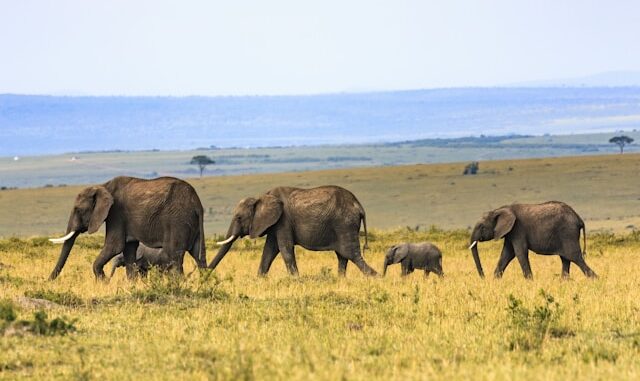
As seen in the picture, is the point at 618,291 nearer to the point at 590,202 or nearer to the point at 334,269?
the point at 334,269

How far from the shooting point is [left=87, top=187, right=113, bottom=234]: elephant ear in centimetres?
2084

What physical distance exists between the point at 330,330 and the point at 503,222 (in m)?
9.47

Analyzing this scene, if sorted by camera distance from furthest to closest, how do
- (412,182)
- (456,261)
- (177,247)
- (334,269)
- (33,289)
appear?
(412,182) < (456,261) < (334,269) < (177,247) < (33,289)

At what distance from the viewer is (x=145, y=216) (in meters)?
20.9

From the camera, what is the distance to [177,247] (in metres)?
20.9

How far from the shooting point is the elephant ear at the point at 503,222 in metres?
23.2

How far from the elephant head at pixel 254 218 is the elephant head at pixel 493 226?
12.7 ft

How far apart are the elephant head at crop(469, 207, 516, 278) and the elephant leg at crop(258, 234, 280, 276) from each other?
3759mm

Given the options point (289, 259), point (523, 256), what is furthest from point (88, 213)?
point (523, 256)

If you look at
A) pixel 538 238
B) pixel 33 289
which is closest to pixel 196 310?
pixel 33 289

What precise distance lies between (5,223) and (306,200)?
5670 centimetres

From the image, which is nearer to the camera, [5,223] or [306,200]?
[306,200]

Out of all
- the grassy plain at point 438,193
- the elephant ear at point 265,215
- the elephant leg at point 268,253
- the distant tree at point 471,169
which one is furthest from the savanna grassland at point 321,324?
the distant tree at point 471,169

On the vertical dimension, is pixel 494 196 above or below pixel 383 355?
below
